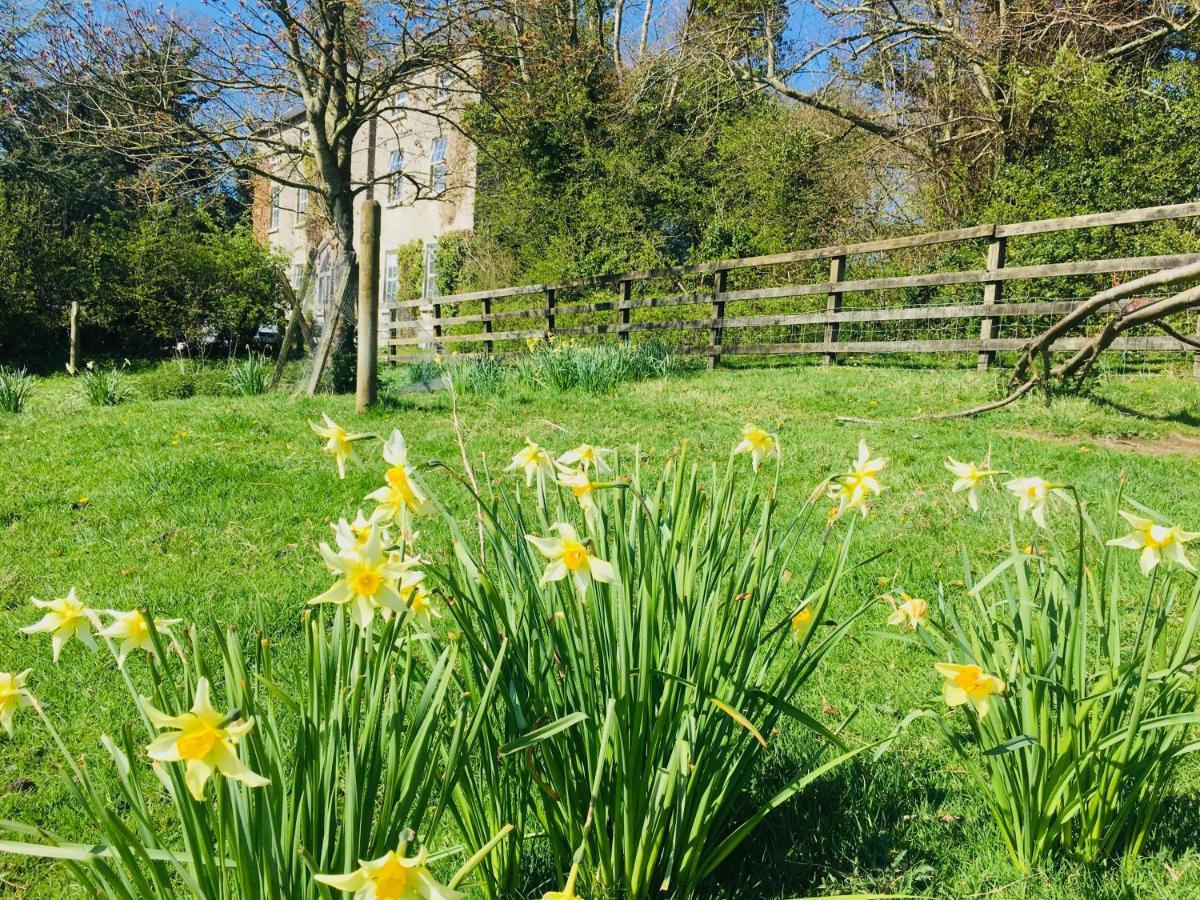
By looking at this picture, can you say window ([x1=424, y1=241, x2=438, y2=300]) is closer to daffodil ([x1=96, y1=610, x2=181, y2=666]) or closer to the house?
the house

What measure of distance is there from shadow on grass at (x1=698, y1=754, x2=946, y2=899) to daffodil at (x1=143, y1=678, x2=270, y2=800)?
998 millimetres

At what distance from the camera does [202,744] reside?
2.51 feet

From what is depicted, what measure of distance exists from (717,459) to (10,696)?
420 centimetres

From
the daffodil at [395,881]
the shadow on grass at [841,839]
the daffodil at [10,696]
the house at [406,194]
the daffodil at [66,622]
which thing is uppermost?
the house at [406,194]

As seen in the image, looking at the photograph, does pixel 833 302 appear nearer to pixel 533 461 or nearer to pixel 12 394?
pixel 533 461

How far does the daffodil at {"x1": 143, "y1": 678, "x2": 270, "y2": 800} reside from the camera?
0.74m

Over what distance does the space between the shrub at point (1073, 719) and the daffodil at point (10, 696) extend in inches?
54.3

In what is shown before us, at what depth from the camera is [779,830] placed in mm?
1634

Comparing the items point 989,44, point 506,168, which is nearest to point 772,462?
point 989,44

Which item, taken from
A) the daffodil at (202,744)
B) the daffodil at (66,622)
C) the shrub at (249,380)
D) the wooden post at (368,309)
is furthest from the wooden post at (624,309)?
the daffodil at (202,744)

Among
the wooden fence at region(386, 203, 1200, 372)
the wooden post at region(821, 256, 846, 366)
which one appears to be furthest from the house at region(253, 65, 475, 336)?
the wooden post at region(821, 256, 846, 366)

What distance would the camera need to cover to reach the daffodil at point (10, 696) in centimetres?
A: 107

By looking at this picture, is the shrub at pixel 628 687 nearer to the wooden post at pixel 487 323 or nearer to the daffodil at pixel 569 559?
the daffodil at pixel 569 559

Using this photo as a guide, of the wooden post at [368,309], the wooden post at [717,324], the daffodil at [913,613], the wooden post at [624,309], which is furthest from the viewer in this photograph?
the wooden post at [624,309]
